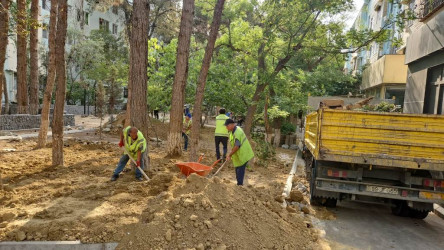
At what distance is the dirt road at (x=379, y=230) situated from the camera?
5266 mm

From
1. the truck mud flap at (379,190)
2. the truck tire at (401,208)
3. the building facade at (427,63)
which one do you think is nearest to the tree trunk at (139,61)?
the truck mud flap at (379,190)

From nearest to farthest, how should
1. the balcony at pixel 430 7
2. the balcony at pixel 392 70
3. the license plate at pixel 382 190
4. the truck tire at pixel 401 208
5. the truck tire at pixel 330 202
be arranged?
the license plate at pixel 382 190 → the truck tire at pixel 401 208 → the truck tire at pixel 330 202 → the balcony at pixel 430 7 → the balcony at pixel 392 70

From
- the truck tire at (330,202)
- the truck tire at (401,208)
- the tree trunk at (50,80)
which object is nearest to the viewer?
the truck tire at (401,208)

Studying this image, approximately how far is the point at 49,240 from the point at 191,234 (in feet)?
5.68

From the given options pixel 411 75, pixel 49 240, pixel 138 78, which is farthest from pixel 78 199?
pixel 411 75

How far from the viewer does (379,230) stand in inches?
234

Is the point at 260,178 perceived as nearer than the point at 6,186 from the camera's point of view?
No

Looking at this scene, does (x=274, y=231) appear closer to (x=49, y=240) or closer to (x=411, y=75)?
(x=49, y=240)

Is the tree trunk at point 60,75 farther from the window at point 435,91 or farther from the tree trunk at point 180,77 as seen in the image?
the window at point 435,91

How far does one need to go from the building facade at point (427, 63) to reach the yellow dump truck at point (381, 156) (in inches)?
239

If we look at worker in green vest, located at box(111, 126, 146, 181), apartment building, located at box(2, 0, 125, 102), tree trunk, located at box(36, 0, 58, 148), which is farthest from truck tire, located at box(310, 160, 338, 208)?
apartment building, located at box(2, 0, 125, 102)

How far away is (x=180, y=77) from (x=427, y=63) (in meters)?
8.96

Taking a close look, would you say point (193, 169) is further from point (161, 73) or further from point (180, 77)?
point (161, 73)

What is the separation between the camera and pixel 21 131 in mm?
15367
